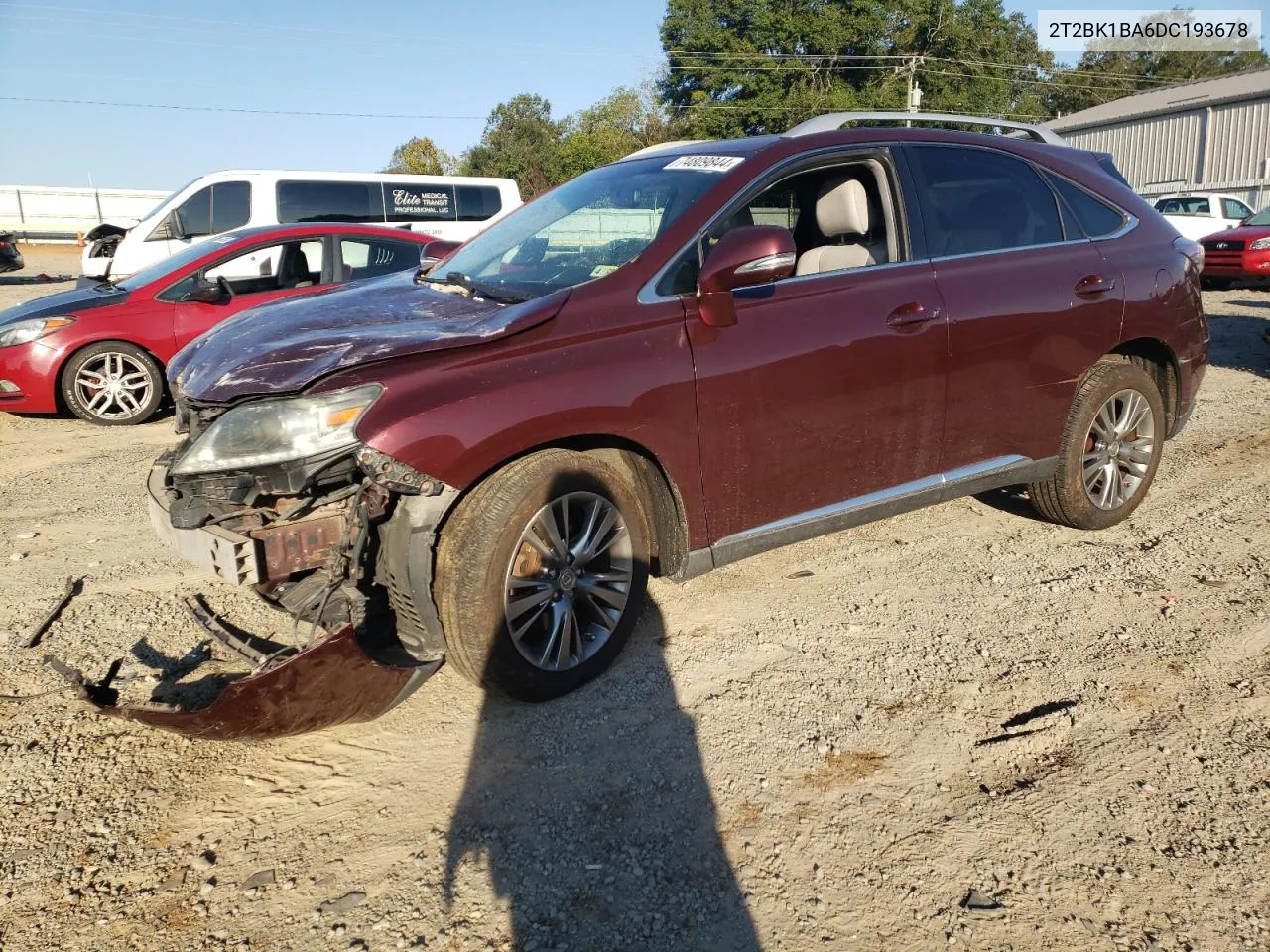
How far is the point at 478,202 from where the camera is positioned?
1611cm

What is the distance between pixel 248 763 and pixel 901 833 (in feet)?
6.65

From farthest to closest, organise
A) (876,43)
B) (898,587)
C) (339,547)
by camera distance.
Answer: (876,43) < (898,587) < (339,547)

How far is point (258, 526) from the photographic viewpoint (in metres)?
3.05

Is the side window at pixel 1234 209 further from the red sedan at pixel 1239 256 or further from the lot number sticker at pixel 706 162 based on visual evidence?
the lot number sticker at pixel 706 162

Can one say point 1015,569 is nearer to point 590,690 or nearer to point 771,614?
point 771,614

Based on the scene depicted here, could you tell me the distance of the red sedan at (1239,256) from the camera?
1558 cm

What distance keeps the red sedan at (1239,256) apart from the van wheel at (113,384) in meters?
15.9

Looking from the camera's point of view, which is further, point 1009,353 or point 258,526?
point 1009,353

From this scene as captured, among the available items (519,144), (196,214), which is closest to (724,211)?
(196,214)

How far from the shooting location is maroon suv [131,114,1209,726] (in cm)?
296

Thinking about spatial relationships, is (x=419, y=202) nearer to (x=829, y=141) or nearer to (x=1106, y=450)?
(x=829, y=141)

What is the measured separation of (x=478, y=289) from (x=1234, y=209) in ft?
73.5

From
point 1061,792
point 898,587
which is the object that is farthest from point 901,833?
point 898,587

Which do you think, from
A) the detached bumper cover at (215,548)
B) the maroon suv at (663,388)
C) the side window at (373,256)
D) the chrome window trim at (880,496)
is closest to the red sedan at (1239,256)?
the maroon suv at (663,388)
